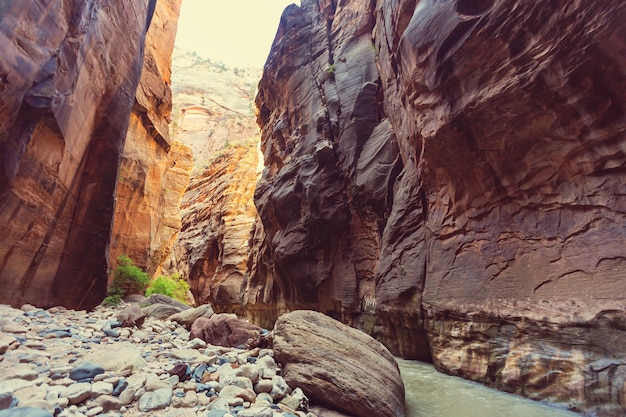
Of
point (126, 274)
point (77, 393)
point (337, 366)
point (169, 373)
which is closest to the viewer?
point (77, 393)

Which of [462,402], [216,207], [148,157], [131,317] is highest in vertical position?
[216,207]

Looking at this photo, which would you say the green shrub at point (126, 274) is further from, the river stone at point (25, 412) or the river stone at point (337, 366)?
the river stone at point (25, 412)

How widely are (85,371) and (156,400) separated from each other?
925 mm

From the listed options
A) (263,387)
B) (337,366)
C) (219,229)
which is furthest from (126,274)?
(337,366)

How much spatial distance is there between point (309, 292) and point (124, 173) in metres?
11.7

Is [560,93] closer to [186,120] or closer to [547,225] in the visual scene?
[547,225]

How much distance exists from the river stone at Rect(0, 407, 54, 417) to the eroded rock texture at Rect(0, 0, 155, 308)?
5311mm

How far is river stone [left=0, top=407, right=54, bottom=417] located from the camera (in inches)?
85.5

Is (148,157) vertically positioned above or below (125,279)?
above

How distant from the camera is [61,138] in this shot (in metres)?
7.34

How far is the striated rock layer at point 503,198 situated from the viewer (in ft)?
16.0

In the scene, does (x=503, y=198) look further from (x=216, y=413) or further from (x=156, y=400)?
(x=156, y=400)

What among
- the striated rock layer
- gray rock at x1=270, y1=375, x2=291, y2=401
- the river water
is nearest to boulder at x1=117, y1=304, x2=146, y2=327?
gray rock at x1=270, y1=375, x2=291, y2=401

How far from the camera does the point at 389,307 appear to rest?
9.19m
